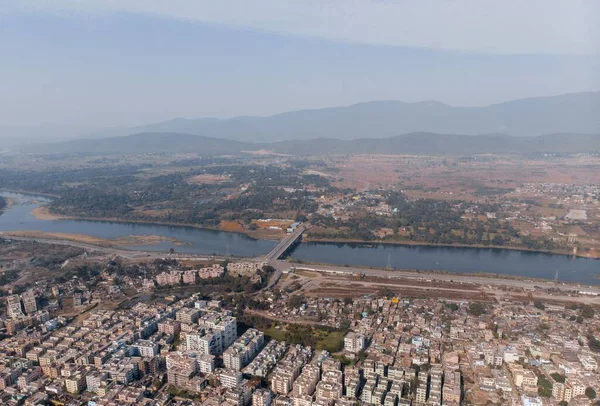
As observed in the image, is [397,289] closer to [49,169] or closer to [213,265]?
[213,265]

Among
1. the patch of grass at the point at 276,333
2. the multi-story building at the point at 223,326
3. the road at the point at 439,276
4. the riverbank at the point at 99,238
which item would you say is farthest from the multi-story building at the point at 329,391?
the riverbank at the point at 99,238

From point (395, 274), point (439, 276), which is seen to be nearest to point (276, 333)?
point (395, 274)

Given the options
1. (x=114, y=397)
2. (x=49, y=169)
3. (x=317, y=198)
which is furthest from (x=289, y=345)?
(x=49, y=169)

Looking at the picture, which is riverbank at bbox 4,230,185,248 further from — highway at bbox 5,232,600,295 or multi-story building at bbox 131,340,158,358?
multi-story building at bbox 131,340,158,358

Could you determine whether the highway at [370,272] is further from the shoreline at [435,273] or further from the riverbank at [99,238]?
the riverbank at [99,238]

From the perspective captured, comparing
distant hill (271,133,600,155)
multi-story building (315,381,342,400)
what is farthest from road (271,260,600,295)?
distant hill (271,133,600,155)

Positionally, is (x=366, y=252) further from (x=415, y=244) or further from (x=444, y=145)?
(x=444, y=145)
